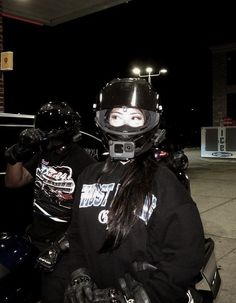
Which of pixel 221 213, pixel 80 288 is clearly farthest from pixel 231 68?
pixel 80 288

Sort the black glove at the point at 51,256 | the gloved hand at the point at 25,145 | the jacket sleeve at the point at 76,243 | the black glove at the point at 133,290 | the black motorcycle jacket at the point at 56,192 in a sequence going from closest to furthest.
Answer: the black glove at the point at 133,290, the jacket sleeve at the point at 76,243, the black glove at the point at 51,256, the black motorcycle jacket at the point at 56,192, the gloved hand at the point at 25,145

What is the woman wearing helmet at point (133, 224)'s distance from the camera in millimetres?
1646

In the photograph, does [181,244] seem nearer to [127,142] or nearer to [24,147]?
[127,142]

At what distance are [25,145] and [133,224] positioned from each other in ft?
4.54

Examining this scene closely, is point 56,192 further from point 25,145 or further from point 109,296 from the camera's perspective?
point 109,296

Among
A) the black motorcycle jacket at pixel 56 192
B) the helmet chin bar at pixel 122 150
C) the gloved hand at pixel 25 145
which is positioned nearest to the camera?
the helmet chin bar at pixel 122 150

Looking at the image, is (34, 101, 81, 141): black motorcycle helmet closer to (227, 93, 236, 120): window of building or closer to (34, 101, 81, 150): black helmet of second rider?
(34, 101, 81, 150): black helmet of second rider

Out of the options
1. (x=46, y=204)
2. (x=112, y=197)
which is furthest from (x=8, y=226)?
(x=112, y=197)

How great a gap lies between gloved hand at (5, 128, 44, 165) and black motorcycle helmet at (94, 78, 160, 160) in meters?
0.87

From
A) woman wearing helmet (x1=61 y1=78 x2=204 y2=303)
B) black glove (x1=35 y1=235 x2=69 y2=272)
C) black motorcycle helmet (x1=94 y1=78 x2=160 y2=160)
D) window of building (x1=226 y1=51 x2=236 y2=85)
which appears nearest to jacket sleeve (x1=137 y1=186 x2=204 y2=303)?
woman wearing helmet (x1=61 y1=78 x2=204 y2=303)

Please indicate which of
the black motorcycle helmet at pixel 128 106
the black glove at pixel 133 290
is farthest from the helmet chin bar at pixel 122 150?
the black glove at pixel 133 290

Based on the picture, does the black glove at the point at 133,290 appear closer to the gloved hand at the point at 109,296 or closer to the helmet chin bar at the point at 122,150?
the gloved hand at the point at 109,296

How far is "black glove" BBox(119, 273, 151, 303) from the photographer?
158 centimetres

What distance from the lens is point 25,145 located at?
9.42 feet
